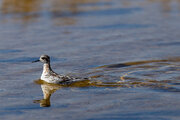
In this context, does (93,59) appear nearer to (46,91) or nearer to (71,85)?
(71,85)

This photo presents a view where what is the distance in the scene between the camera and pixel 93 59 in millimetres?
15164

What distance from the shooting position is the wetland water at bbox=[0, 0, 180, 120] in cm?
989

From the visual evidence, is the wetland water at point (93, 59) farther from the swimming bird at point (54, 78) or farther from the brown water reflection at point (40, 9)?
the swimming bird at point (54, 78)

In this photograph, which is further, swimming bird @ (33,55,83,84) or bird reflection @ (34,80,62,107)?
swimming bird @ (33,55,83,84)

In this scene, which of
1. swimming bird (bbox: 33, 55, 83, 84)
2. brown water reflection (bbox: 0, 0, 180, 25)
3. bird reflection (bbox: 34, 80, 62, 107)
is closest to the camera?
bird reflection (bbox: 34, 80, 62, 107)

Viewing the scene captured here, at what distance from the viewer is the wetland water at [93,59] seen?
9.89 metres

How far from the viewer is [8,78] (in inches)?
503

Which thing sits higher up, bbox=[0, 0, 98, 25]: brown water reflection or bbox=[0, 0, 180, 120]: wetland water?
bbox=[0, 0, 98, 25]: brown water reflection

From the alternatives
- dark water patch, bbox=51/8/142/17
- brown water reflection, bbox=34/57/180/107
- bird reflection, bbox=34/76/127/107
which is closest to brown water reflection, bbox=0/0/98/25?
dark water patch, bbox=51/8/142/17

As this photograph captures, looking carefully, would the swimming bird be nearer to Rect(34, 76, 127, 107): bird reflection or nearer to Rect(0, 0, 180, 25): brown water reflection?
Rect(34, 76, 127, 107): bird reflection

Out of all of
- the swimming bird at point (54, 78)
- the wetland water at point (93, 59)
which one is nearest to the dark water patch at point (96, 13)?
the wetland water at point (93, 59)

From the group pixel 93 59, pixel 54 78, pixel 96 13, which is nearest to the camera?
pixel 54 78

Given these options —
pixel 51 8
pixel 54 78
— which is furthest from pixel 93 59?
pixel 51 8

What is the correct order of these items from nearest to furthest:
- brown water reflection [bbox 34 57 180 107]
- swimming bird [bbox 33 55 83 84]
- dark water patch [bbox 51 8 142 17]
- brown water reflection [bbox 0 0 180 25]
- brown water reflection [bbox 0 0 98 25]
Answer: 1. brown water reflection [bbox 34 57 180 107]
2. swimming bird [bbox 33 55 83 84]
3. brown water reflection [bbox 0 0 180 25]
4. brown water reflection [bbox 0 0 98 25]
5. dark water patch [bbox 51 8 142 17]
